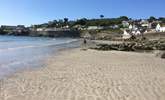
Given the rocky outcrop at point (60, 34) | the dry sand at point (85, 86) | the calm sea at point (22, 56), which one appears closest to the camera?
the dry sand at point (85, 86)

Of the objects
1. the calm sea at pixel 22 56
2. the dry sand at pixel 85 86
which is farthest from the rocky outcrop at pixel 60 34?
the dry sand at pixel 85 86

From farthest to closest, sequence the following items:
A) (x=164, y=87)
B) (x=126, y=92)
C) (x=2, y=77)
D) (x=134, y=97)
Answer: (x=2, y=77) < (x=164, y=87) < (x=126, y=92) < (x=134, y=97)

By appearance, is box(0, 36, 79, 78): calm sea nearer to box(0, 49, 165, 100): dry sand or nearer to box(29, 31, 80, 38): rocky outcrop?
box(0, 49, 165, 100): dry sand

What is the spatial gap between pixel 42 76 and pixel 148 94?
620 centimetres

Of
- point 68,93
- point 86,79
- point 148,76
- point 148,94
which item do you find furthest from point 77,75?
point 148,94

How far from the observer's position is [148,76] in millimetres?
14781

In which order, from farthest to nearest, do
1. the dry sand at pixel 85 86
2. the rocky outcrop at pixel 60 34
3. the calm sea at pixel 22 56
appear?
the rocky outcrop at pixel 60 34
the calm sea at pixel 22 56
the dry sand at pixel 85 86

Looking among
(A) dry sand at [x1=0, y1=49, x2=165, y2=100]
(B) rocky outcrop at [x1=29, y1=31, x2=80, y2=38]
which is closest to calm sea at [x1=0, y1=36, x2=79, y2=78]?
(A) dry sand at [x1=0, y1=49, x2=165, y2=100]

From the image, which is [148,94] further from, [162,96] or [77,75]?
[77,75]

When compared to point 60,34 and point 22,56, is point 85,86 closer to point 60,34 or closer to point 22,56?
point 22,56

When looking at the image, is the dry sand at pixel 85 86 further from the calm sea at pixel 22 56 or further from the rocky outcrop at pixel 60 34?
the rocky outcrop at pixel 60 34

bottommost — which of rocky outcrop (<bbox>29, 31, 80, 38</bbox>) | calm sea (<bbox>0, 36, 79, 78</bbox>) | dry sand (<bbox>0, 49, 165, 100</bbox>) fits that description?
rocky outcrop (<bbox>29, 31, 80, 38</bbox>)

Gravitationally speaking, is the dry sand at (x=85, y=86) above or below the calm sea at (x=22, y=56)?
above

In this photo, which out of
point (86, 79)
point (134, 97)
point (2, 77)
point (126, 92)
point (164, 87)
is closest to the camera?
point (134, 97)
